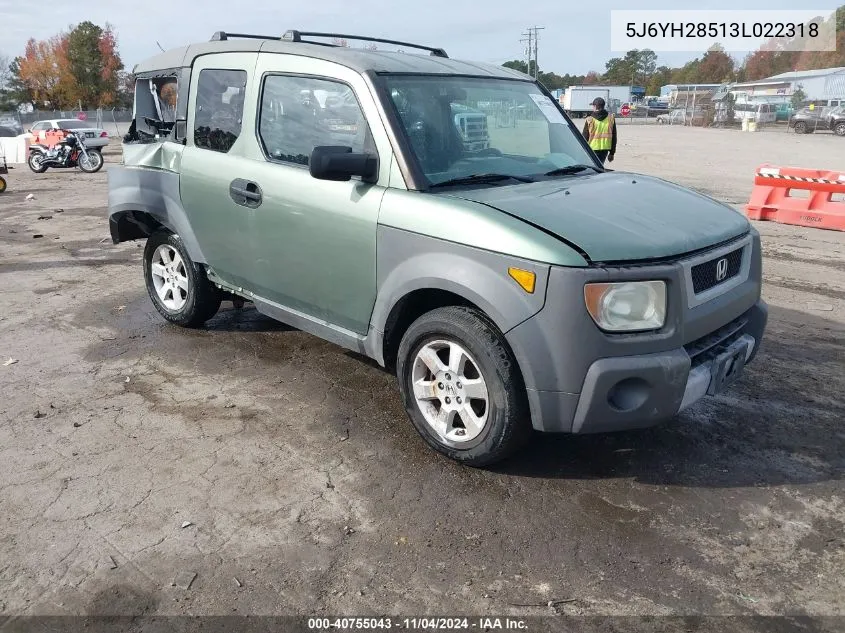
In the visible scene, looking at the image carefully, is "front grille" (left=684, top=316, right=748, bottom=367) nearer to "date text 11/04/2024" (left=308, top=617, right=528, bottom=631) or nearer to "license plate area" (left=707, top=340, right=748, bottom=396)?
"license plate area" (left=707, top=340, right=748, bottom=396)

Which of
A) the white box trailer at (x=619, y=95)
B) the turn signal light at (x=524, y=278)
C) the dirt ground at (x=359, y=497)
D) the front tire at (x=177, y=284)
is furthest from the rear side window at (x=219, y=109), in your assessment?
the white box trailer at (x=619, y=95)

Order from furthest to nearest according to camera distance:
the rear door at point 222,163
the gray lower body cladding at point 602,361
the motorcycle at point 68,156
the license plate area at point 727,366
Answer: the motorcycle at point 68,156 < the rear door at point 222,163 < the license plate area at point 727,366 < the gray lower body cladding at point 602,361

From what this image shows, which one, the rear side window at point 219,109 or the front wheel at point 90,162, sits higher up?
the front wheel at point 90,162

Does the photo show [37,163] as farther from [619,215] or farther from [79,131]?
[619,215]

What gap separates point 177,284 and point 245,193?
1.58 metres

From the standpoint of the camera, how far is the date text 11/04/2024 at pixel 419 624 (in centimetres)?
252

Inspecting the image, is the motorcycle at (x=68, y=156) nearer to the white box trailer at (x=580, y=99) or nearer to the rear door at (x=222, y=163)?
the rear door at (x=222, y=163)

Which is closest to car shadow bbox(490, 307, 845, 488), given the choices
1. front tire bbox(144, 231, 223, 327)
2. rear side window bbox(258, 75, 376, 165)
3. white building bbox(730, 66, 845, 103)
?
rear side window bbox(258, 75, 376, 165)

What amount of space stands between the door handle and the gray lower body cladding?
1.99 m

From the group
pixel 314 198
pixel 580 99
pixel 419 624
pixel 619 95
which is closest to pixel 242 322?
pixel 314 198

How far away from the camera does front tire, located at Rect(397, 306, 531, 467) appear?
3.24m

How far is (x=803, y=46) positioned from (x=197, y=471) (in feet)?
330

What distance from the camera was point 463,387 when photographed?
3.45 meters

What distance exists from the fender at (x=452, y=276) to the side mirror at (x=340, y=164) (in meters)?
0.32
